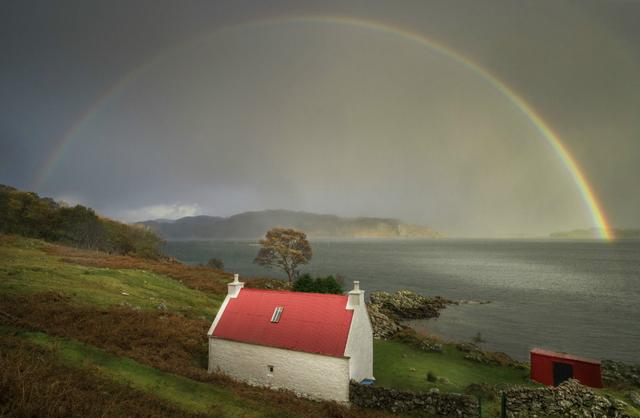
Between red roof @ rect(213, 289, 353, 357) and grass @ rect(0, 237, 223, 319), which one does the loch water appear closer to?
red roof @ rect(213, 289, 353, 357)

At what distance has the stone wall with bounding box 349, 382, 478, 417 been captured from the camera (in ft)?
70.6

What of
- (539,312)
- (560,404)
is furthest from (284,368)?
(539,312)

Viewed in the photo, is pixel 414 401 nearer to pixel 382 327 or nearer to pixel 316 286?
pixel 382 327

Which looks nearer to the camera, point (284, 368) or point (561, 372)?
point (284, 368)

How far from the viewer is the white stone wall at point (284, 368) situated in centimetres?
2275

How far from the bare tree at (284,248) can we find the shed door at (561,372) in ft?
175

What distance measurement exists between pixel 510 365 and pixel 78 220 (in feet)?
327

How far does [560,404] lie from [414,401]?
32.9 feet

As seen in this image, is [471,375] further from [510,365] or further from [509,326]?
[509,326]

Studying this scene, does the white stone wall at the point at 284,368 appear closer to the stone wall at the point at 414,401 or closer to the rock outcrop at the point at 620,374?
the stone wall at the point at 414,401

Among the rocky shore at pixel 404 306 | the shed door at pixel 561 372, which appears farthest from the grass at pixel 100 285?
the shed door at pixel 561 372

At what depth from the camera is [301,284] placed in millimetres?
47719

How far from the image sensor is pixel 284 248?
260 feet

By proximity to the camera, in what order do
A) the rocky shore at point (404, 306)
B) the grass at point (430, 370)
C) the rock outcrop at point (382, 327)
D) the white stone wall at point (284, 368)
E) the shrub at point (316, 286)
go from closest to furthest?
the white stone wall at point (284, 368), the grass at point (430, 370), the rock outcrop at point (382, 327), the shrub at point (316, 286), the rocky shore at point (404, 306)
